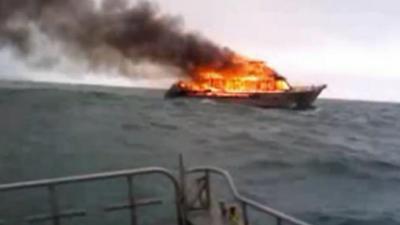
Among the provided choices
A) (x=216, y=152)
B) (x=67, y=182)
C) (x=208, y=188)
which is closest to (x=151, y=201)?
(x=208, y=188)

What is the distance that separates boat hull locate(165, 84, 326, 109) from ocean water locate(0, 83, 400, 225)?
1727 mm

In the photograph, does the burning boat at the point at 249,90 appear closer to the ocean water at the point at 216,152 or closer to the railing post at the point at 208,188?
the ocean water at the point at 216,152

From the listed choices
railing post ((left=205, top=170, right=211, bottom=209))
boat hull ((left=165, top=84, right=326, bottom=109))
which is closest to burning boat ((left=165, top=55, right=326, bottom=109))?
boat hull ((left=165, top=84, right=326, bottom=109))

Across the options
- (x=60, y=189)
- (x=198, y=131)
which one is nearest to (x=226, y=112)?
(x=198, y=131)

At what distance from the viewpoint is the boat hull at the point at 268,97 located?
71.8m

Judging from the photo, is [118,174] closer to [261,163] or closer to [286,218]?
[286,218]

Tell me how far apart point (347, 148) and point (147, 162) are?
57.3 feet

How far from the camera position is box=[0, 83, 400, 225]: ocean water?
20.4 m

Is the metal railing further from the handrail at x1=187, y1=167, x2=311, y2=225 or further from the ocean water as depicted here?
the ocean water

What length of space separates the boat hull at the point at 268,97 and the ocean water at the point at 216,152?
5.66ft

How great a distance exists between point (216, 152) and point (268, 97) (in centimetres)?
3584

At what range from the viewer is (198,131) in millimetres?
49938

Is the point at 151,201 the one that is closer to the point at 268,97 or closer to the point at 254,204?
the point at 254,204

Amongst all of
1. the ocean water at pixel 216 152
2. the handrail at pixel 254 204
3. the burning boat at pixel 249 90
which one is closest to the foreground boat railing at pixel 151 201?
the handrail at pixel 254 204
